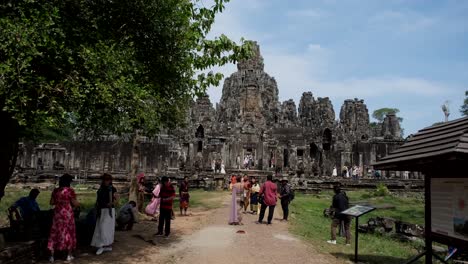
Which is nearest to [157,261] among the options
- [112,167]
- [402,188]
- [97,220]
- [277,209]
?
[97,220]

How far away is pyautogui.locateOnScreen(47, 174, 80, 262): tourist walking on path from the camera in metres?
8.10

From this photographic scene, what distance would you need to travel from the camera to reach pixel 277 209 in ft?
59.6

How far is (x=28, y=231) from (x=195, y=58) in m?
6.75

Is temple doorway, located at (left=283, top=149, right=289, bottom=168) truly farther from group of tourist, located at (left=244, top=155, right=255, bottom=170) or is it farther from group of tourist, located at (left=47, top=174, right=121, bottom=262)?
group of tourist, located at (left=47, top=174, right=121, bottom=262)

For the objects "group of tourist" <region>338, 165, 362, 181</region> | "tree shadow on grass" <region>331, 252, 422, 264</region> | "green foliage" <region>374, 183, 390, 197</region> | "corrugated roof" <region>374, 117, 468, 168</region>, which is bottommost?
"tree shadow on grass" <region>331, 252, 422, 264</region>

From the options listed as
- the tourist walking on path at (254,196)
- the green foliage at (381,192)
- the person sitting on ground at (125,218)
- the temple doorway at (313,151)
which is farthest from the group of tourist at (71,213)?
the temple doorway at (313,151)

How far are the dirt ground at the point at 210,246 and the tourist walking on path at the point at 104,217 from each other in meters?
0.24

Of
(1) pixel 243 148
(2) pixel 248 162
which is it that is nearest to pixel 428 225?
(2) pixel 248 162

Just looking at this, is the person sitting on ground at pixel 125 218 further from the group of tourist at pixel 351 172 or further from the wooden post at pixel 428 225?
the group of tourist at pixel 351 172

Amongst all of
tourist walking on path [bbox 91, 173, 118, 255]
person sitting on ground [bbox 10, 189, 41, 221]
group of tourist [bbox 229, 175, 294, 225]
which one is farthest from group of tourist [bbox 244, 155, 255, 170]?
tourist walking on path [bbox 91, 173, 118, 255]

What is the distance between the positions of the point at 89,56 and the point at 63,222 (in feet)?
11.1

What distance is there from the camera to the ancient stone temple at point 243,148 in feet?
119

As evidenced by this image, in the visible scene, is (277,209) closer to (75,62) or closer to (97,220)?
(97,220)

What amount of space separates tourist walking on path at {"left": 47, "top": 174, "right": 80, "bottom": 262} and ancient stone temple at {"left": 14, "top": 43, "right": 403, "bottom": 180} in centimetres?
2298
